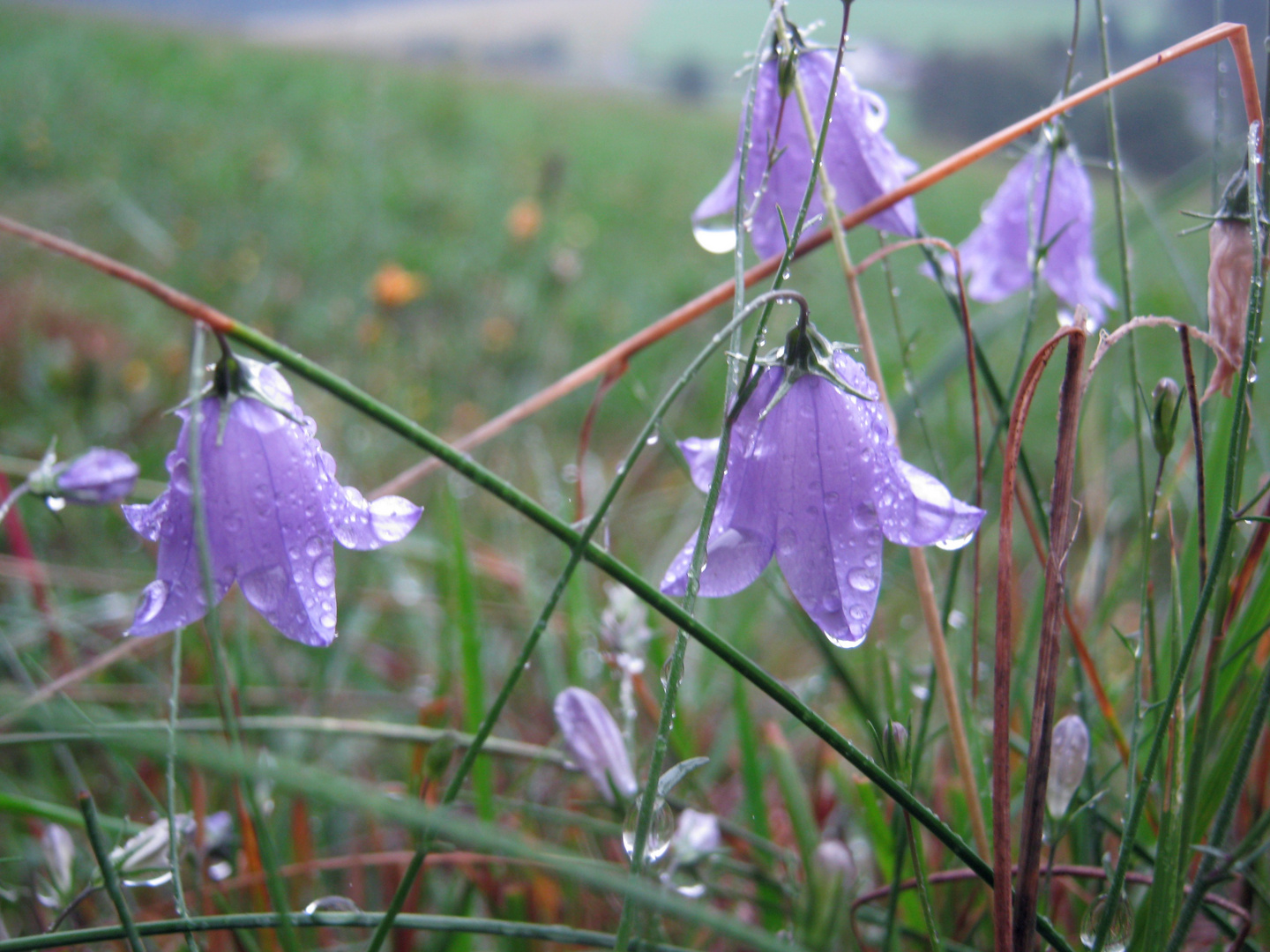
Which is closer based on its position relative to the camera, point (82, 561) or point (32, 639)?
point (32, 639)

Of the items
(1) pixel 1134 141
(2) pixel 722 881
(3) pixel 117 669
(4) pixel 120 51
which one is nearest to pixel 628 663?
(2) pixel 722 881

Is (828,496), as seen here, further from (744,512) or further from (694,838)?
(694,838)

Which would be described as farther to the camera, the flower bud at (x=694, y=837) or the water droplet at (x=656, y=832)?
the flower bud at (x=694, y=837)

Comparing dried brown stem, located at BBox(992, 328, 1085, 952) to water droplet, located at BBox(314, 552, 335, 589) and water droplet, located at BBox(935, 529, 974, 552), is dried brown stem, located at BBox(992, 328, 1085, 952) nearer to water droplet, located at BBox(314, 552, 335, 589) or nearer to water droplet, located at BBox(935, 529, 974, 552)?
water droplet, located at BBox(935, 529, 974, 552)

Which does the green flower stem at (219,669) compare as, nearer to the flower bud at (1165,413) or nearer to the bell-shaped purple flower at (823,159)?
the bell-shaped purple flower at (823,159)

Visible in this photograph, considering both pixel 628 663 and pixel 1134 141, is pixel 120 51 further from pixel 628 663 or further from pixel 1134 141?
pixel 628 663

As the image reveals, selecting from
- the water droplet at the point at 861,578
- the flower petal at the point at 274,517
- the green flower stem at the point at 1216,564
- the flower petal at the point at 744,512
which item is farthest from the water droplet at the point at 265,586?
the green flower stem at the point at 1216,564
